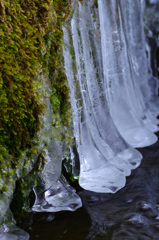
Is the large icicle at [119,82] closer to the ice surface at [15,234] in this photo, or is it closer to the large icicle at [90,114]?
the large icicle at [90,114]

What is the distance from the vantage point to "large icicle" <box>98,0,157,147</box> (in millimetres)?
2424

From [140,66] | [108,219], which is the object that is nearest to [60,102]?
[108,219]

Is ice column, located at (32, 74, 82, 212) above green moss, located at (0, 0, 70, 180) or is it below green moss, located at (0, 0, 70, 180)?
below

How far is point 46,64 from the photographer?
1769 mm

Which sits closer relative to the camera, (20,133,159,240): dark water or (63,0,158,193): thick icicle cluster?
(20,133,159,240): dark water

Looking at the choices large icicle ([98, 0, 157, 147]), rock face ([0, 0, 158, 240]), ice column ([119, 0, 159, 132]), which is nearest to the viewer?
rock face ([0, 0, 158, 240])

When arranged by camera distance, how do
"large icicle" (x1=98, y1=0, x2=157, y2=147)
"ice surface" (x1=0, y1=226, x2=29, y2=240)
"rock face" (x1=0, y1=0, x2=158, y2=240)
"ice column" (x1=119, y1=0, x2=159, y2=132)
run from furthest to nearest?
"ice column" (x1=119, y1=0, x2=159, y2=132), "large icicle" (x1=98, y1=0, x2=157, y2=147), "rock face" (x1=0, y1=0, x2=158, y2=240), "ice surface" (x1=0, y1=226, x2=29, y2=240)

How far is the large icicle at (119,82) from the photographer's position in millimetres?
2424

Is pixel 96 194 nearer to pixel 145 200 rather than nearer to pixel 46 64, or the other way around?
pixel 145 200

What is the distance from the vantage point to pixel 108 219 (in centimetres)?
166

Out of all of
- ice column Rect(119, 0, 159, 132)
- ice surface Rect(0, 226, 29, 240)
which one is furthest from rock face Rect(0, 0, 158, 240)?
ice column Rect(119, 0, 159, 132)

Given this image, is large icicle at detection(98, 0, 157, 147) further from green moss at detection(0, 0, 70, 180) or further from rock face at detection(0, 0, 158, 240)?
green moss at detection(0, 0, 70, 180)

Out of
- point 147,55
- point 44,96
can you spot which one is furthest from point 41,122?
point 147,55

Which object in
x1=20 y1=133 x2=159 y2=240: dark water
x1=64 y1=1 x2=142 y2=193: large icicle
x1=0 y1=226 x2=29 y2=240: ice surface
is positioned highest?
x1=64 y1=1 x2=142 y2=193: large icicle
